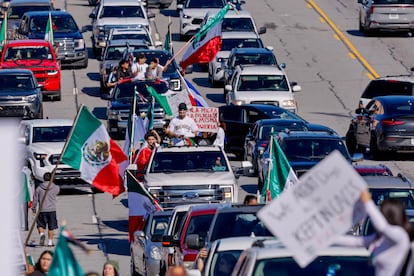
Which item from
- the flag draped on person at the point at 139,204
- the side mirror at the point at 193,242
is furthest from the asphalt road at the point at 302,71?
the side mirror at the point at 193,242

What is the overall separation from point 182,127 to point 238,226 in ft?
38.2

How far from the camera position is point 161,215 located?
20969mm

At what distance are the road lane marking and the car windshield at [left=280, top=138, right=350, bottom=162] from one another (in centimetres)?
1604

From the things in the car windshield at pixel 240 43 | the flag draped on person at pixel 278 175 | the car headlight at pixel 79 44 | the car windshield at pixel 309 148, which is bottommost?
the car headlight at pixel 79 44

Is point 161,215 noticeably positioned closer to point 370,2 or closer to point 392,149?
point 392,149

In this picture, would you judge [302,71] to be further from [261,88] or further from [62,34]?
[261,88]

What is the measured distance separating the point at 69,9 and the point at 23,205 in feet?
107

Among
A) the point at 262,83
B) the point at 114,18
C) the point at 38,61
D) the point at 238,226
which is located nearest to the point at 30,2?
the point at 114,18

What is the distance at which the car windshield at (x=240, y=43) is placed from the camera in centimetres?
4453

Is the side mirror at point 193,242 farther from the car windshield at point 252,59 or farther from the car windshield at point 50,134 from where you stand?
the car windshield at point 252,59

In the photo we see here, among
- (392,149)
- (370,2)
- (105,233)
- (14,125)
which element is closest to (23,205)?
(105,233)

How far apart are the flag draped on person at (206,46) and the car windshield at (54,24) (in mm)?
12542

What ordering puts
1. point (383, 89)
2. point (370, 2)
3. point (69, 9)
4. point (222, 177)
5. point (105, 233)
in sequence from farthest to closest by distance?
point (69, 9) → point (370, 2) → point (383, 89) → point (105, 233) → point (222, 177)

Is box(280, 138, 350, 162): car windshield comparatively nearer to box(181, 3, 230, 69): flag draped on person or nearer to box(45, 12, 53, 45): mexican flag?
box(181, 3, 230, 69): flag draped on person
